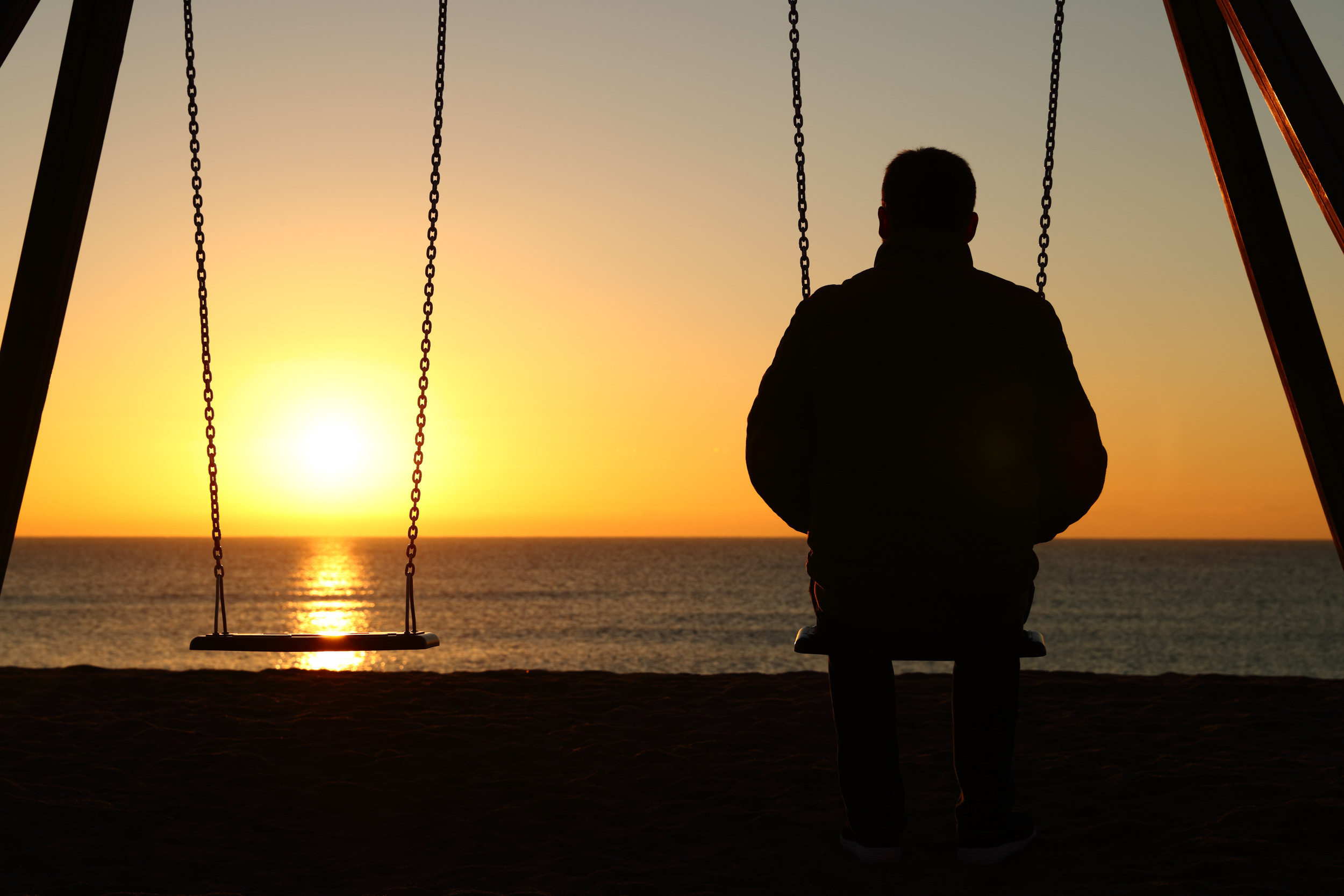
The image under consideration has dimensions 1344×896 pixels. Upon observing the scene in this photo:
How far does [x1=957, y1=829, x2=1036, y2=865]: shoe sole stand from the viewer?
320 cm

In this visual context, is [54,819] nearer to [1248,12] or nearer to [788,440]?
[788,440]

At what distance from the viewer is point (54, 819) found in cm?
392

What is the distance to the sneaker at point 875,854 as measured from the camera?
10.3 ft

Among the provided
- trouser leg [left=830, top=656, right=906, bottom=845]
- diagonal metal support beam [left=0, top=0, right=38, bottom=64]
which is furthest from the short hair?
diagonal metal support beam [left=0, top=0, right=38, bottom=64]

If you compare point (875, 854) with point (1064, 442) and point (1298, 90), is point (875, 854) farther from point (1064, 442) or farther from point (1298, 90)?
point (1298, 90)

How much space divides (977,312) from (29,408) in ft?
11.2

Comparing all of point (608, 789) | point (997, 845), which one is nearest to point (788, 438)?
point (997, 845)

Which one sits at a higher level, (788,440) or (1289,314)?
(1289,314)

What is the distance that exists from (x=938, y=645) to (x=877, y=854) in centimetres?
77

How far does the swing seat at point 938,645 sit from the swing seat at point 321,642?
1898mm

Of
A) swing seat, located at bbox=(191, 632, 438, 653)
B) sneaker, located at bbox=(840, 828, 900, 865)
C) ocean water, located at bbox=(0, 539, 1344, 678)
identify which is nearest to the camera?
sneaker, located at bbox=(840, 828, 900, 865)

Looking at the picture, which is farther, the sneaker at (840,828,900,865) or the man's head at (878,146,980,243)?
the sneaker at (840,828,900,865)

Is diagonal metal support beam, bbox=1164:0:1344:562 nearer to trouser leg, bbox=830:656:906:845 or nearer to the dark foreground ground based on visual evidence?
the dark foreground ground

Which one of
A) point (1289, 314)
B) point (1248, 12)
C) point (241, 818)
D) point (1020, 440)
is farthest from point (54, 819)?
point (1248, 12)
